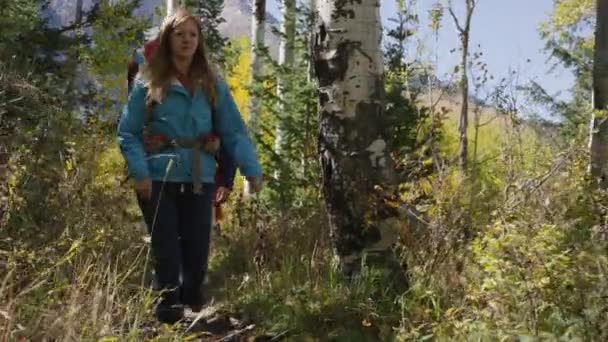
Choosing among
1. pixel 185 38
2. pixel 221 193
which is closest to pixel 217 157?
pixel 221 193

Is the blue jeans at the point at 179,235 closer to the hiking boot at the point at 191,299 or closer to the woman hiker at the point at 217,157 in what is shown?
the hiking boot at the point at 191,299

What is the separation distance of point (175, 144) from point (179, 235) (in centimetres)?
57

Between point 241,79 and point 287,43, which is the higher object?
point 287,43

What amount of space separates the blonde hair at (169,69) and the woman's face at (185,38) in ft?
0.08

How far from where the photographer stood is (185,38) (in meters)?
Answer: 4.19

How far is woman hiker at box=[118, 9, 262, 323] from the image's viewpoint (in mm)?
4141

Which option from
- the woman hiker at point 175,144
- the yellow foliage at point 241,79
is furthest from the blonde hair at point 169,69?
the yellow foliage at point 241,79

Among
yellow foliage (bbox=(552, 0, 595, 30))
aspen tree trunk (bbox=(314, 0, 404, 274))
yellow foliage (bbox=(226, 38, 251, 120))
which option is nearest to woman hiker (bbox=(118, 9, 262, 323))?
aspen tree trunk (bbox=(314, 0, 404, 274))

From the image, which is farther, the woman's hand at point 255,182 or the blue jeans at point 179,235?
the woman's hand at point 255,182

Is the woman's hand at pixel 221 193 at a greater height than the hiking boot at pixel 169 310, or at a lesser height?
greater

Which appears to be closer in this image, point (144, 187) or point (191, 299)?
point (144, 187)

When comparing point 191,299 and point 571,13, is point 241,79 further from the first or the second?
point 571,13

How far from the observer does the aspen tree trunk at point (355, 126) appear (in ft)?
14.6

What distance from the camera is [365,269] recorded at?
428 cm
